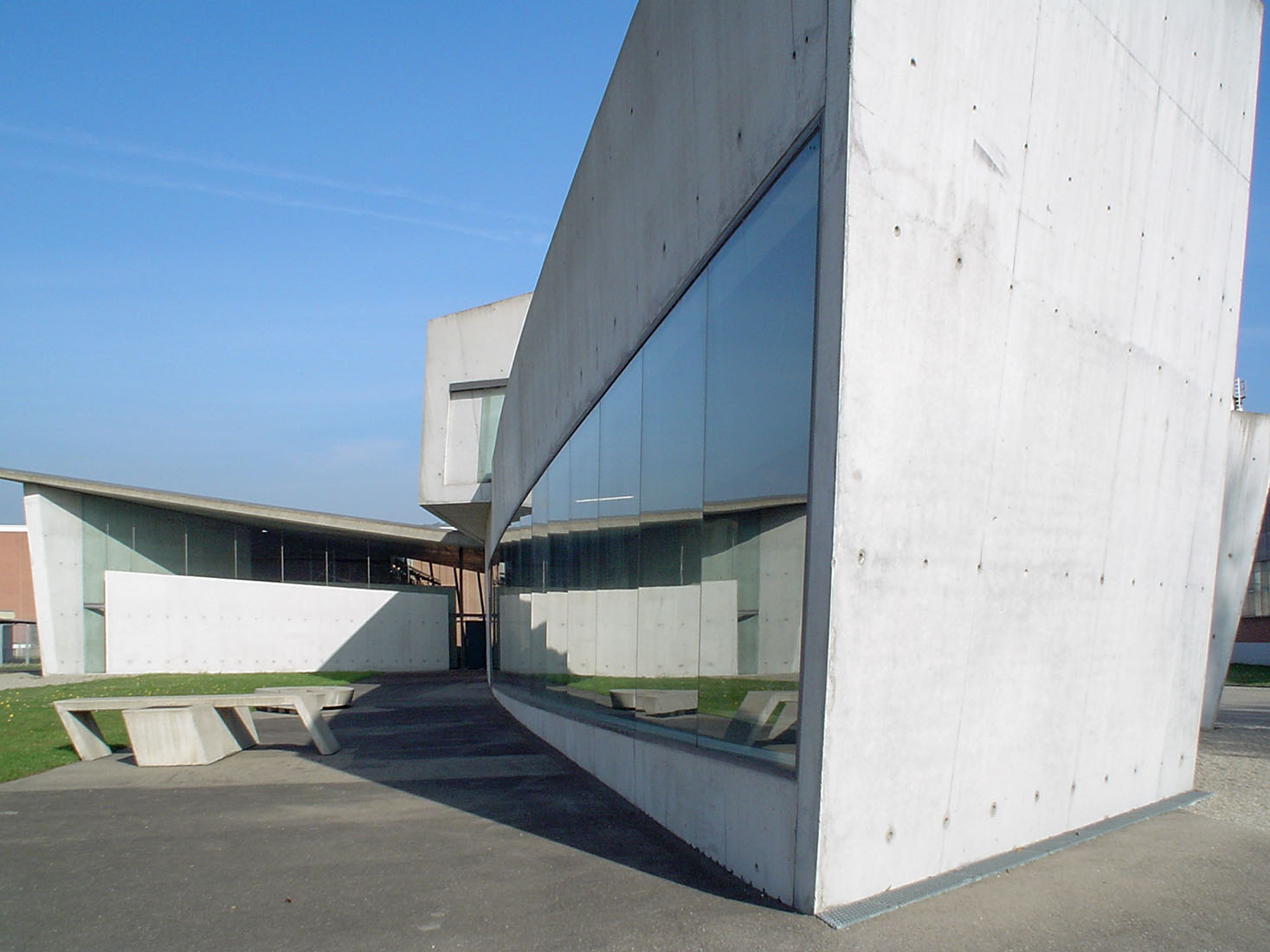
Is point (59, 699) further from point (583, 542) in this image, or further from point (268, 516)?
point (268, 516)

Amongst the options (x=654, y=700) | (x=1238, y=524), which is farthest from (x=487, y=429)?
(x=654, y=700)

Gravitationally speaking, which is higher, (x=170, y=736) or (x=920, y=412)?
(x=920, y=412)

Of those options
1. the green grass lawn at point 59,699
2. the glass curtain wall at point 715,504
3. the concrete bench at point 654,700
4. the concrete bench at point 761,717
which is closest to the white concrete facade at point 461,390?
the green grass lawn at point 59,699

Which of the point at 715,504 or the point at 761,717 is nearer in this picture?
the point at 761,717

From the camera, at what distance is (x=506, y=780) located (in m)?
8.50

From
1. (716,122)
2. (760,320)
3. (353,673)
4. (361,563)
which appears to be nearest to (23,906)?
(760,320)

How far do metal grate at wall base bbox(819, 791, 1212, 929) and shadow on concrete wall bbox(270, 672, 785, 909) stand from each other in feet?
1.17

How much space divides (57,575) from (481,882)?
2923 cm

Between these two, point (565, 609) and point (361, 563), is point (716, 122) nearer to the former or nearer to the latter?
point (565, 609)

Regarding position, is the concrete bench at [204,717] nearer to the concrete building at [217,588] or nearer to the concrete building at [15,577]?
the concrete building at [217,588]

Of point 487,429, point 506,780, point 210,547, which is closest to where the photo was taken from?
point 506,780

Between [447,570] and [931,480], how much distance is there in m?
40.6

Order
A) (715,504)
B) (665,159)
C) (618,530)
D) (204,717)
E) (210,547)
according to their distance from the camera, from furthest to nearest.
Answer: (210,547)
(204,717)
(618,530)
(665,159)
(715,504)

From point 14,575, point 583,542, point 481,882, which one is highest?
point 583,542
